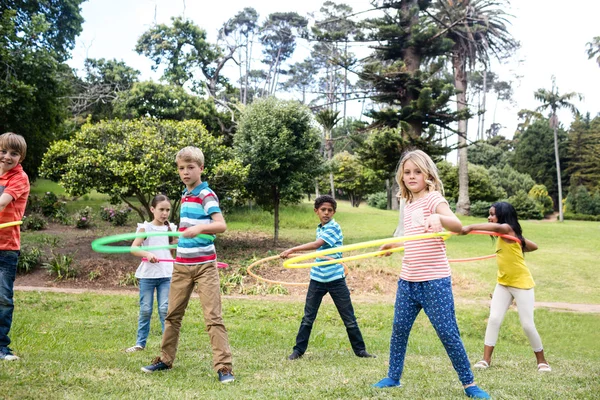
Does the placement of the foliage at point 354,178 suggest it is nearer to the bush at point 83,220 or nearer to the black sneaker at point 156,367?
the bush at point 83,220

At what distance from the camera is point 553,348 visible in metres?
8.16

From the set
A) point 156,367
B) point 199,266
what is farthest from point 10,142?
point 156,367

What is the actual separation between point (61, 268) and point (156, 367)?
811cm

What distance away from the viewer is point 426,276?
3695mm

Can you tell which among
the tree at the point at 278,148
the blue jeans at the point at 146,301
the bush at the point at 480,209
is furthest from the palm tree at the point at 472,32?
the blue jeans at the point at 146,301

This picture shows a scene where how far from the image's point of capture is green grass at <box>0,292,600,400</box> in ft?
12.5

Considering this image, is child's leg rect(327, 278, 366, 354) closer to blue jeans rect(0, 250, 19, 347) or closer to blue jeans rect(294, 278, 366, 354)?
blue jeans rect(294, 278, 366, 354)

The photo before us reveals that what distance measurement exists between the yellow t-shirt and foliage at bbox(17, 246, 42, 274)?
10.3 metres

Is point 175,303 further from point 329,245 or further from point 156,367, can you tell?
point 329,245

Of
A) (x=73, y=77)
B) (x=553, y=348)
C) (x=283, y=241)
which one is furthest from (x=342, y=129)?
(x=553, y=348)

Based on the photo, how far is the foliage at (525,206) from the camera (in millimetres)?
32656

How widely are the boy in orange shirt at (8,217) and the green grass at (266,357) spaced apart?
15.8 inches

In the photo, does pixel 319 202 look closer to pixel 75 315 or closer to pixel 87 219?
pixel 75 315

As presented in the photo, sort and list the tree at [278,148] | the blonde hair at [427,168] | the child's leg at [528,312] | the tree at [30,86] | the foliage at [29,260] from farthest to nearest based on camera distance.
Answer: the tree at [30,86] < the tree at [278,148] < the foliage at [29,260] < the child's leg at [528,312] < the blonde hair at [427,168]
